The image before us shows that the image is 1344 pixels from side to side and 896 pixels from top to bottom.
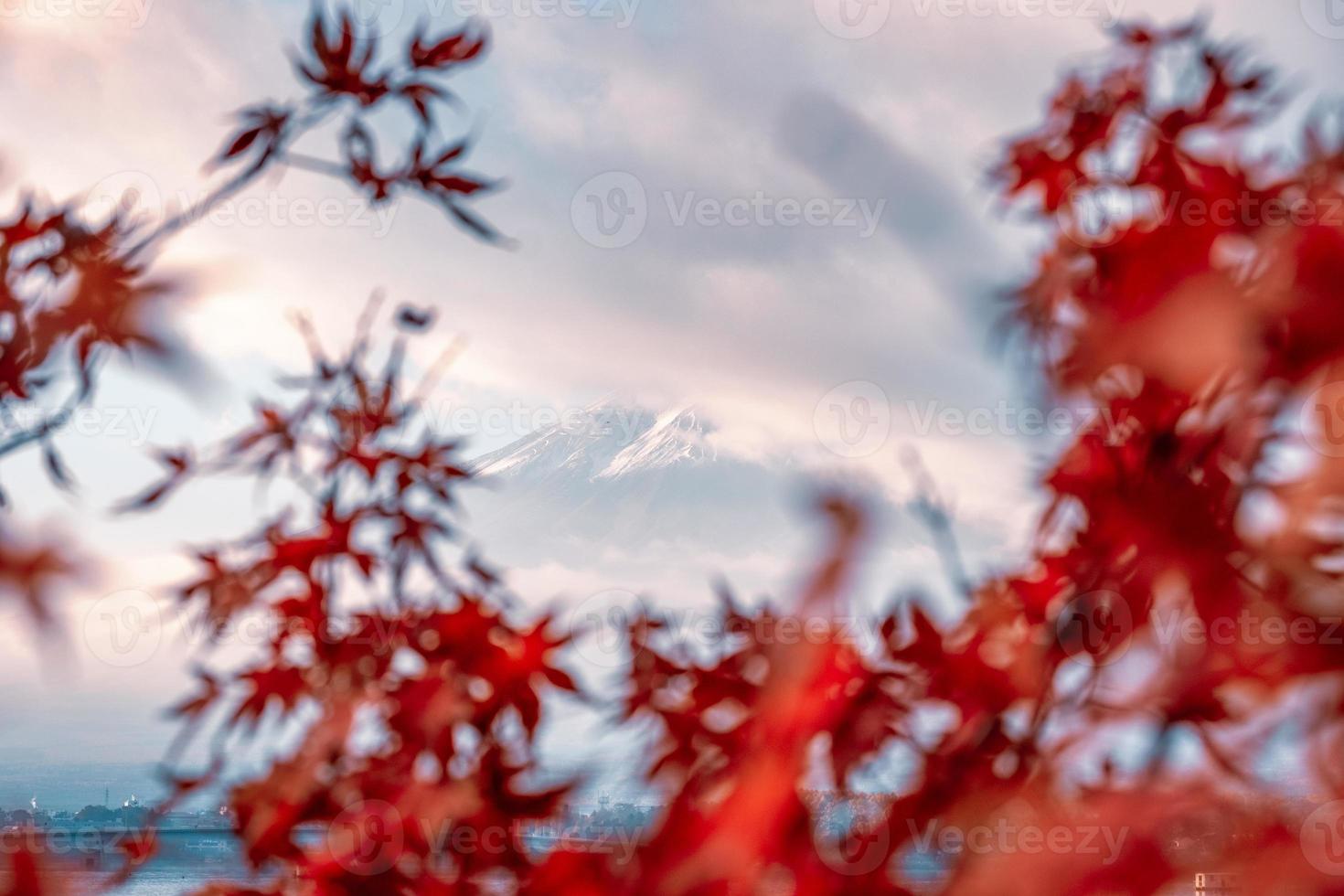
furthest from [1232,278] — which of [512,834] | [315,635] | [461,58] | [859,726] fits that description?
[461,58]

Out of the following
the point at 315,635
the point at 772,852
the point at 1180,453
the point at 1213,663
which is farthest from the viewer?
the point at 315,635

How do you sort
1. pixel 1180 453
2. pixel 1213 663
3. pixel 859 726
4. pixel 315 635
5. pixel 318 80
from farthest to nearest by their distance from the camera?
pixel 318 80 → pixel 315 635 → pixel 859 726 → pixel 1180 453 → pixel 1213 663

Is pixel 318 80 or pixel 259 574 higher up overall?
pixel 318 80

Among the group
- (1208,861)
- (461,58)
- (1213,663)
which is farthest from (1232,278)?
(461,58)

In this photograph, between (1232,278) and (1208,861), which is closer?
(1208,861)

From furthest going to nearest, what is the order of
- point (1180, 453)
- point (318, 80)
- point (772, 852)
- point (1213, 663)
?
1. point (318, 80)
2. point (1180, 453)
3. point (1213, 663)
4. point (772, 852)

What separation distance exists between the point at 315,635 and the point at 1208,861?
4.98ft

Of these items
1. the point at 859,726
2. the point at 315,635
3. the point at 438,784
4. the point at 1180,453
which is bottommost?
the point at 315,635

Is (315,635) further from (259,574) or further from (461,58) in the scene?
(461,58)

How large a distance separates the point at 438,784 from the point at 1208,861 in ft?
2.98

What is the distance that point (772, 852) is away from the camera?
2.77 feet

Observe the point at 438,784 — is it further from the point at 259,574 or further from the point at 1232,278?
the point at 1232,278

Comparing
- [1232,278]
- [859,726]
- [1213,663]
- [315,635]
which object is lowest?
[315,635]

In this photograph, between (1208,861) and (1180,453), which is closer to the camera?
(1208,861)
